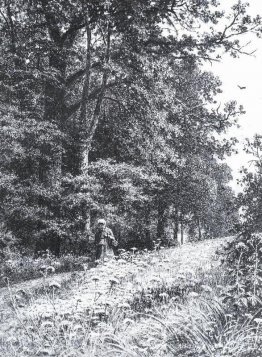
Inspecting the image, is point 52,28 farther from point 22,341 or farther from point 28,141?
point 22,341

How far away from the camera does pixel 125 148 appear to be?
66.9 ft

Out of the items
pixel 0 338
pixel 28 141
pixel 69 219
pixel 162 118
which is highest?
pixel 162 118

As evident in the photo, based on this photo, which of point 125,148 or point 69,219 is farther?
point 125,148

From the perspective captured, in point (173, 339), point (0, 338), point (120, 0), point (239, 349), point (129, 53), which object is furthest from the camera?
point (129, 53)

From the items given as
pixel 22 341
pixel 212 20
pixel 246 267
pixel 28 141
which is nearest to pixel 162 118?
pixel 212 20

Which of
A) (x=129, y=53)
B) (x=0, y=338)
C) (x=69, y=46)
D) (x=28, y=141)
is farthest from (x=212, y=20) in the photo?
(x=0, y=338)

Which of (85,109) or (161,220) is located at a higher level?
(85,109)

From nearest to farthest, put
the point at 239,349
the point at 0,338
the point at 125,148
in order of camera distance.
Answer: the point at 239,349 → the point at 0,338 → the point at 125,148

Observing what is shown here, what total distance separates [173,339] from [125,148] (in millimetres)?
16234

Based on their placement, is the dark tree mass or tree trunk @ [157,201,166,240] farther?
tree trunk @ [157,201,166,240]

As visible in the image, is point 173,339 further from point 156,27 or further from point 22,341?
point 156,27

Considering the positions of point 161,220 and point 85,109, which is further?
point 161,220

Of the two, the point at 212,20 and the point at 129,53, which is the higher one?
the point at 212,20

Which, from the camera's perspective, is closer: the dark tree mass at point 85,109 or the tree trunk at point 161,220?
the dark tree mass at point 85,109
